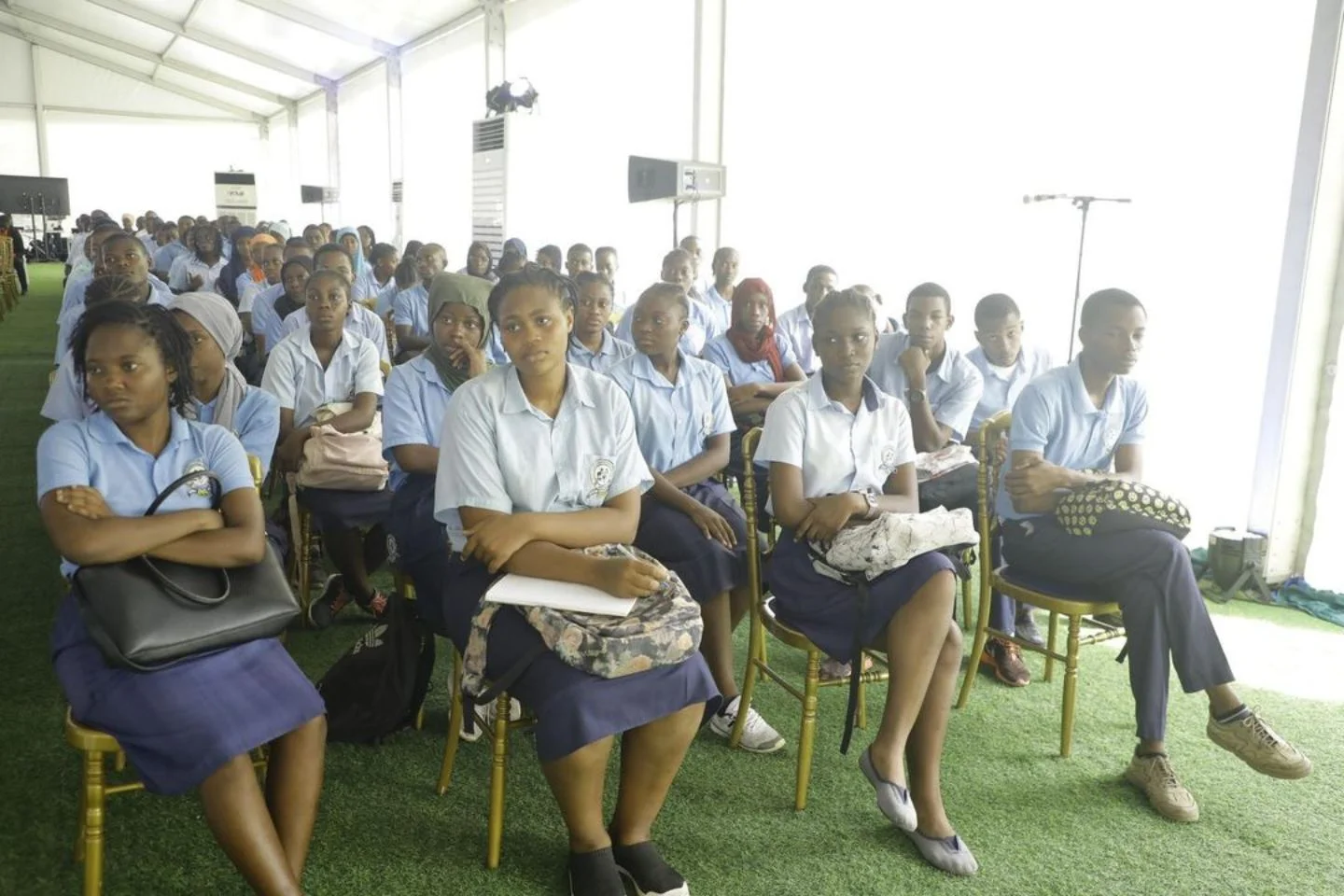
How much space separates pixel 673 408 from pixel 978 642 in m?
1.15

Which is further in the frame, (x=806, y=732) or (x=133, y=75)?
(x=133, y=75)

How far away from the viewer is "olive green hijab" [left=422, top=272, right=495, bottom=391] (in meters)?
2.95

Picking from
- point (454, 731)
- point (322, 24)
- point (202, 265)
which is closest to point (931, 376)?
point (454, 731)

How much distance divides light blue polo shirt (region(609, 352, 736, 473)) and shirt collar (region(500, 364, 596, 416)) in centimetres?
74

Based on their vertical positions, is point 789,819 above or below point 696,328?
below

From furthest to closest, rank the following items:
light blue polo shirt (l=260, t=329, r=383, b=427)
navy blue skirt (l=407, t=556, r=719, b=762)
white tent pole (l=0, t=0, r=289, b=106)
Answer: white tent pole (l=0, t=0, r=289, b=106) → light blue polo shirt (l=260, t=329, r=383, b=427) → navy blue skirt (l=407, t=556, r=719, b=762)

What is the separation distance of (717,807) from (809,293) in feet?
10.3

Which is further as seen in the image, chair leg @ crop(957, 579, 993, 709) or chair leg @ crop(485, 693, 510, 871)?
chair leg @ crop(957, 579, 993, 709)

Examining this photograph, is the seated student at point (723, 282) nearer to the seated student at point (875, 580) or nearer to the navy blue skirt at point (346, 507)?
the navy blue skirt at point (346, 507)

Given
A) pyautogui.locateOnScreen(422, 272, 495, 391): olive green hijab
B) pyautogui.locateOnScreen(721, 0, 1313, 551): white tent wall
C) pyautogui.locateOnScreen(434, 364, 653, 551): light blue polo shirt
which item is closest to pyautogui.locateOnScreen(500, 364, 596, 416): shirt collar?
pyautogui.locateOnScreen(434, 364, 653, 551): light blue polo shirt

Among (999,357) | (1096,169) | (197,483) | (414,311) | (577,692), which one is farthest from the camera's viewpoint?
(414,311)

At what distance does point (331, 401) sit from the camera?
3514 mm

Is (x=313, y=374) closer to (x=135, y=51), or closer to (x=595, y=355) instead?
(x=595, y=355)

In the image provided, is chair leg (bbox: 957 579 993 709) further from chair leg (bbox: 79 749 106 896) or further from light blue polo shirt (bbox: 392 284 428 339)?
light blue polo shirt (bbox: 392 284 428 339)
